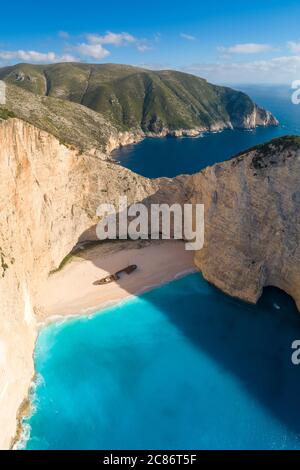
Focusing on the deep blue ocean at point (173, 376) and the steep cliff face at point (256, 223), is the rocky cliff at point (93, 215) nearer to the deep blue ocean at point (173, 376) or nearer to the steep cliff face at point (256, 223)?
the steep cliff face at point (256, 223)

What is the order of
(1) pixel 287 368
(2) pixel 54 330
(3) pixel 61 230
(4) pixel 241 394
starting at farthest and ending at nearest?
(3) pixel 61 230, (2) pixel 54 330, (1) pixel 287 368, (4) pixel 241 394

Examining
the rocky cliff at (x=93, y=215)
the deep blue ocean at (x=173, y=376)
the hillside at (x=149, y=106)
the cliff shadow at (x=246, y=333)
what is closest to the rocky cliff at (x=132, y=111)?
the hillside at (x=149, y=106)

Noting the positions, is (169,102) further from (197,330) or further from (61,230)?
(197,330)

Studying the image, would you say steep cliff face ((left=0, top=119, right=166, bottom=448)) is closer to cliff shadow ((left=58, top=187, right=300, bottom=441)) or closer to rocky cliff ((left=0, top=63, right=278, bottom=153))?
cliff shadow ((left=58, top=187, right=300, bottom=441))

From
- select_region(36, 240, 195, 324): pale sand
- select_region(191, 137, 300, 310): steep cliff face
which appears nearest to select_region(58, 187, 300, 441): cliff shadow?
select_region(36, 240, 195, 324): pale sand

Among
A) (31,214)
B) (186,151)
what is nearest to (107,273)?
(31,214)
